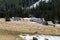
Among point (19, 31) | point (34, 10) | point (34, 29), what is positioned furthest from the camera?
point (34, 10)

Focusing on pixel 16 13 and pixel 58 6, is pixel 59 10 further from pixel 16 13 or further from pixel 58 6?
pixel 16 13

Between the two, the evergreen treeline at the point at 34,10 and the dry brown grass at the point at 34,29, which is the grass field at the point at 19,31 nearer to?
the dry brown grass at the point at 34,29

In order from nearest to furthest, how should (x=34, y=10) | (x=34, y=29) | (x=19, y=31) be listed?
(x=19, y=31) < (x=34, y=29) < (x=34, y=10)

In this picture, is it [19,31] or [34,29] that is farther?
[34,29]

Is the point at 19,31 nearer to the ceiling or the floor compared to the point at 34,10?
nearer to the ceiling

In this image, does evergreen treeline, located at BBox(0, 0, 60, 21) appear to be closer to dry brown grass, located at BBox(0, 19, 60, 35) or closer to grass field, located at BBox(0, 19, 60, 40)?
dry brown grass, located at BBox(0, 19, 60, 35)

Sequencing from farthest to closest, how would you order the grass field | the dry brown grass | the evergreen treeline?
the evergreen treeline, the dry brown grass, the grass field

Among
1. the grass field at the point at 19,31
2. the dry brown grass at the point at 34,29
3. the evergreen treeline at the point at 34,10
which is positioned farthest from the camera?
the evergreen treeline at the point at 34,10

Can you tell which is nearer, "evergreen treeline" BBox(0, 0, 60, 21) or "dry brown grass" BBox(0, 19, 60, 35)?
"dry brown grass" BBox(0, 19, 60, 35)

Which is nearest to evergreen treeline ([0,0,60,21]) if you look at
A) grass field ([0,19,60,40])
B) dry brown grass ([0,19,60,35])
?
dry brown grass ([0,19,60,35])

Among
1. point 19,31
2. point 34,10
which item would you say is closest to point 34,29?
point 19,31

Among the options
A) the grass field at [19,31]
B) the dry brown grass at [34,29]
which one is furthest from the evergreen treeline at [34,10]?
the grass field at [19,31]

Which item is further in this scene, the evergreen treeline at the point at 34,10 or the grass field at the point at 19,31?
the evergreen treeline at the point at 34,10

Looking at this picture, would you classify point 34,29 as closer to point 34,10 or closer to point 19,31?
point 19,31
